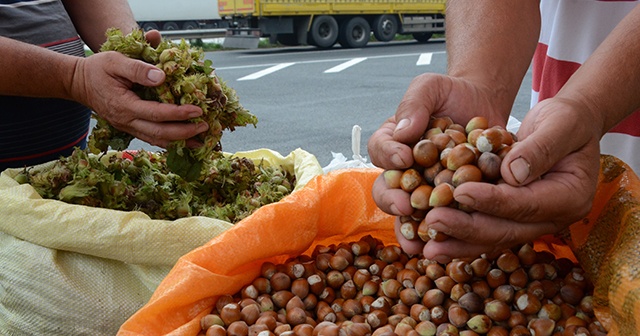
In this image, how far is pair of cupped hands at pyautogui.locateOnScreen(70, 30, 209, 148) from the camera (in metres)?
2.05

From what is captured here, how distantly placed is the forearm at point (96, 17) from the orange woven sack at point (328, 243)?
1255 millimetres

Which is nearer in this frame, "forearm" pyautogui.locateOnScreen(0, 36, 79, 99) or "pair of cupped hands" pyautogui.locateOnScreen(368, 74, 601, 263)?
"pair of cupped hands" pyautogui.locateOnScreen(368, 74, 601, 263)

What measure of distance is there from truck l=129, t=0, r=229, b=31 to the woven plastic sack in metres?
19.1

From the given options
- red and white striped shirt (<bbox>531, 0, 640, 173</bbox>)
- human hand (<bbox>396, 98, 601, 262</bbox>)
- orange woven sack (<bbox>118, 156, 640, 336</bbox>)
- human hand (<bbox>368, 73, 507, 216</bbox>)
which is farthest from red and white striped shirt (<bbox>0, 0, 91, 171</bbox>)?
red and white striped shirt (<bbox>531, 0, 640, 173</bbox>)

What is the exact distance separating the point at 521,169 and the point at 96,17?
2029 millimetres

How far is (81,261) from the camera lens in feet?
6.90

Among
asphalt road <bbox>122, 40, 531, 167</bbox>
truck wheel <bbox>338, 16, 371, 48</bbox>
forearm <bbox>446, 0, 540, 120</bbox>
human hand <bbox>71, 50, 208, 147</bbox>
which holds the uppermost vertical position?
forearm <bbox>446, 0, 540, 120</bbox>

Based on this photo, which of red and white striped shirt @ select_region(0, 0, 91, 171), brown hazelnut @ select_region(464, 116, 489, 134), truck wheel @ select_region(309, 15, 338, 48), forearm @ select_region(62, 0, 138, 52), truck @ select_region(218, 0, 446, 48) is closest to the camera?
brown hazelnut @ select_region(464, 116, 489, 134)

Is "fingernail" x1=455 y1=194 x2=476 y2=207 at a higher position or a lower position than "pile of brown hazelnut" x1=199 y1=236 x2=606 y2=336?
higher

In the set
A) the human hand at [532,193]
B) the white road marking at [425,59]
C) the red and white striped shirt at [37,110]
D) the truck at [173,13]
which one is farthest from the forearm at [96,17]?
the truck at [173,13]

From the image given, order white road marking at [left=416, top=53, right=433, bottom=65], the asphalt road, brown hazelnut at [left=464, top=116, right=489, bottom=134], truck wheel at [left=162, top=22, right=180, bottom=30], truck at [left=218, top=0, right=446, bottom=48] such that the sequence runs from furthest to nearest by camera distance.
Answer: truck wheel at [left=162, top=22, right=180, bottom=30]
truck at [left=218, top=0, right=446, bottom=48]
white road marking at [left=416, top=53, right=433, bottom=65]
the asphalt road
brown hazelnut at [left=464, top=116, right=489, bottom=134]

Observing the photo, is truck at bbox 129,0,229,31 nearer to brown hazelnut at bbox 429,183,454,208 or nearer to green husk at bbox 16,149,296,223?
green husk at bbox 16,149,296,223

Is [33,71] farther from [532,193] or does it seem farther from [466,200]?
[532,193]

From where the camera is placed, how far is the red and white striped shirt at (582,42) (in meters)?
2.00
